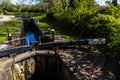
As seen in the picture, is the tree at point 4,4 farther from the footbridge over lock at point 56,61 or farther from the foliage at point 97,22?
the footbridge over lock at point 56,61

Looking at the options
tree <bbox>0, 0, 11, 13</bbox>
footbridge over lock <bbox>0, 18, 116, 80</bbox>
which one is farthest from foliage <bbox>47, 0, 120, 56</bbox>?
tree <bbox>0, 0, 11, 13</bbox>

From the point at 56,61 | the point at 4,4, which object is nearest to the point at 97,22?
the point at 56,61

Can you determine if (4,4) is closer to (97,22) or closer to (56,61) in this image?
(56,61)

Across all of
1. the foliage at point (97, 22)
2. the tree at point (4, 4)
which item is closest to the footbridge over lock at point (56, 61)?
the foliage at point (97, 22)

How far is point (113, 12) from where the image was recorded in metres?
14.0

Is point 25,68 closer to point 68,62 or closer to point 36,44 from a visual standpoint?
point 36,44

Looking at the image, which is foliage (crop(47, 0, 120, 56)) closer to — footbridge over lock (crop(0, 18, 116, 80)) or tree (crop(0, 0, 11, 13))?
footbridge over lock (crop(0, 18, 116, 80))

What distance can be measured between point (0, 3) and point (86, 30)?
69304 millimetres

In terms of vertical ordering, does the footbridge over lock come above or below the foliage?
below

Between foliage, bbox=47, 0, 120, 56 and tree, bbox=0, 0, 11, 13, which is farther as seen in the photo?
tree, bbox=0, 0, 11, 13

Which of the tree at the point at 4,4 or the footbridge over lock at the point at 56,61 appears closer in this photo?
the footbridge over lock at the point at 56,61

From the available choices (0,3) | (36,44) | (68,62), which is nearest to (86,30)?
(36,44)

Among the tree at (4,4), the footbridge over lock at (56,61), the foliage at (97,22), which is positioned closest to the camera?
the footbridge over lock at (56,61)

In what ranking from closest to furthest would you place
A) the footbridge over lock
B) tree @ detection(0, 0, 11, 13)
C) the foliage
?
the footbridge over lock, the foliage, tree @ detection(0, 0, 11, 13)
